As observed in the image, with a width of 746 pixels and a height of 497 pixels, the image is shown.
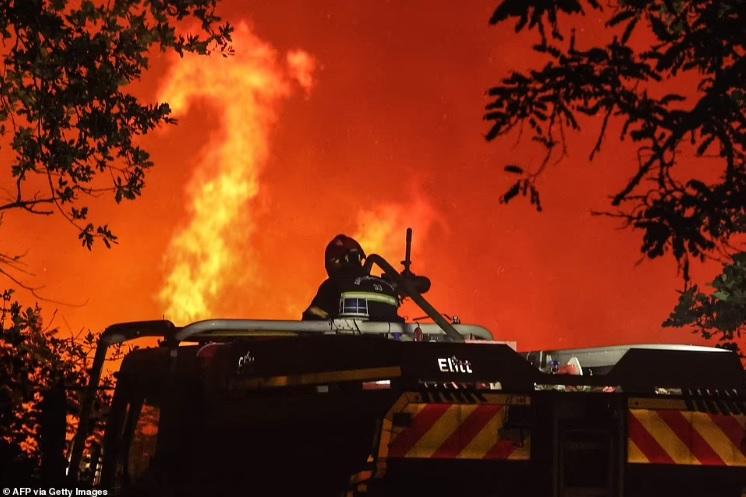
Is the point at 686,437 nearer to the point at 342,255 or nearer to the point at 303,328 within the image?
the point at 303,328

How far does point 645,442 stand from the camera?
239 inches

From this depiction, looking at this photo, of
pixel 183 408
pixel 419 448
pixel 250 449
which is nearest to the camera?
pixel 419 448

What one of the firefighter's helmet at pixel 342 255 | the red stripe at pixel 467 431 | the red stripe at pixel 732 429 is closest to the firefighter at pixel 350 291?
the firefighter's helmet at pixel 342 255

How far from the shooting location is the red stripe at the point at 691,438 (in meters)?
6.17

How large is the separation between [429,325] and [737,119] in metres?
3.85

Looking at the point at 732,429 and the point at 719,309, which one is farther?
the point at 719,309

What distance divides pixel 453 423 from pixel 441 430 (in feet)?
0.26

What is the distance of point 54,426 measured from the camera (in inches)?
276

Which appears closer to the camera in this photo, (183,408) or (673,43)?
(673,43)

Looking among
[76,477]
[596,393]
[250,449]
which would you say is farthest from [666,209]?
[76,477]

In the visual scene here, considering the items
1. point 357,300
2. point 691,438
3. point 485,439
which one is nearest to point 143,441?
point 485,439

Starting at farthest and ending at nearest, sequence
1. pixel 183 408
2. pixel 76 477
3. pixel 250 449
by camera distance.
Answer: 1. pixel 76 477
2. pixel 183 408
3. pixel 250 449

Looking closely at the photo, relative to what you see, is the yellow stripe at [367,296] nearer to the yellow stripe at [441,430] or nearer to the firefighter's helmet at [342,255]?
the firefighter's helmet at [342,255]

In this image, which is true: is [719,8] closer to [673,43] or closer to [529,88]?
[673,43]
